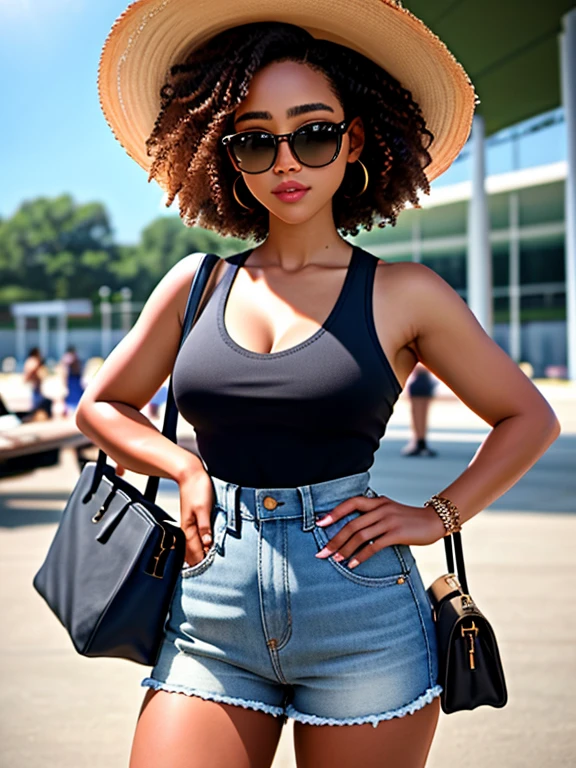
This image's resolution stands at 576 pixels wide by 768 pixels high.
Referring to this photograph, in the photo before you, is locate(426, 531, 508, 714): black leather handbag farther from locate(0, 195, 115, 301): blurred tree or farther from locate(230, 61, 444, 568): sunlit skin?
locate(0, 195, 115, 301): blurred tree

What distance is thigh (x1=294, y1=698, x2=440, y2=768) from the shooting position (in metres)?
1.75

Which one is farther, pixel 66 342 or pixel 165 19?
pixel 66 342

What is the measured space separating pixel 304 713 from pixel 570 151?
94.3 feet

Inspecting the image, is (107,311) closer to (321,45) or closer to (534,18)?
(534,18)

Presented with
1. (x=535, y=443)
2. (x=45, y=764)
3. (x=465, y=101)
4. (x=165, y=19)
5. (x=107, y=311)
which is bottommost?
(x=45, y=764)

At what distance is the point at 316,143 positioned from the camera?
1964 millimetres

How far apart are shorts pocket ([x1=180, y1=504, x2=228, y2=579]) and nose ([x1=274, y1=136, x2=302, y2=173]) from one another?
0.67m

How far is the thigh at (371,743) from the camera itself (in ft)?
5.75

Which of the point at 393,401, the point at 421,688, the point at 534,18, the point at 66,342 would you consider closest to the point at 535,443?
the point at 393,401

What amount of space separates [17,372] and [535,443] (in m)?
59.3

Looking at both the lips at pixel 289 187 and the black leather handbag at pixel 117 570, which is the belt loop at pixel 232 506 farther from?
the lips at pixel 289 187

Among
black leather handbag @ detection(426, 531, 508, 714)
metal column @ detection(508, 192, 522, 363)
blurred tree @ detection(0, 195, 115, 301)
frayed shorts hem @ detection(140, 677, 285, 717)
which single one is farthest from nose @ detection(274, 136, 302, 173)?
blurred tree @ detection(0, 195, 115, 301)

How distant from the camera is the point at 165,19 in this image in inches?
82.3

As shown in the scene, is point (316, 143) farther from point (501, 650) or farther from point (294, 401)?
point (501, 650)
